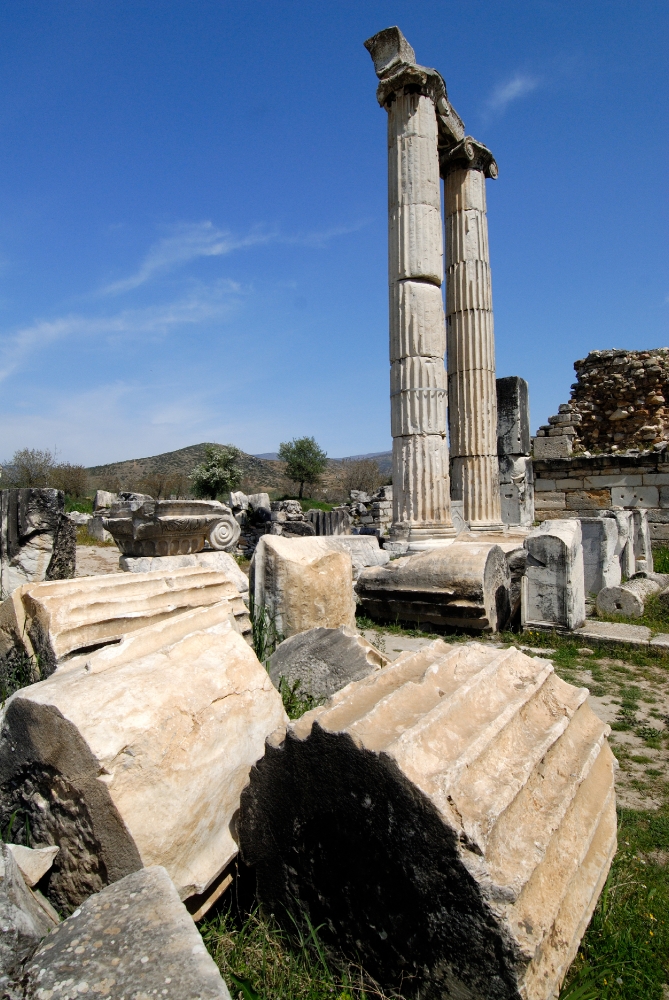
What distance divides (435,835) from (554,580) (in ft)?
16.9

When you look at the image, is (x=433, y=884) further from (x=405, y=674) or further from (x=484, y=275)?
(x=484, y=275)

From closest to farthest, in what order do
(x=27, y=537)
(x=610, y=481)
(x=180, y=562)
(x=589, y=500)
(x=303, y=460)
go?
1. (x=27, y=537)
2. (x=180, y=562)
3. (x=610, y=481)
4. (x=589, y=500)
5. (x=303, y=460)

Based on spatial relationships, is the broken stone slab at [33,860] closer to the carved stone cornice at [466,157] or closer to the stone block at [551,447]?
the carved stone cornice at [466,157]

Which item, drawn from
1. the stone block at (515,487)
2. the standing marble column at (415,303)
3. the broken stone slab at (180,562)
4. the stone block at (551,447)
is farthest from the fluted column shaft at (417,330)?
the stone block at (551,447)

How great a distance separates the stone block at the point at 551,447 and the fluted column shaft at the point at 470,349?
16.8 ft

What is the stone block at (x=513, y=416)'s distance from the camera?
41.5 feet

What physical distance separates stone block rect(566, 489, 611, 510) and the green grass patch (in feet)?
38.8

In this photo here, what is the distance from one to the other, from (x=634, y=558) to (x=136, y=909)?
1042 cm

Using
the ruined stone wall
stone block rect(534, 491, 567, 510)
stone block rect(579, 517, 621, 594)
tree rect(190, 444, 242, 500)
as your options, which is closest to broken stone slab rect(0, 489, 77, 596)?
stone block rect(579, 517, 621, 594)

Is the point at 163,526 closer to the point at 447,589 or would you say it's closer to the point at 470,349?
the point at 447,589

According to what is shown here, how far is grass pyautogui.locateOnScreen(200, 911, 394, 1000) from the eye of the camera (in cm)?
167

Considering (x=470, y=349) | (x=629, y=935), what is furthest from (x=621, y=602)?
(x=629, y=935)

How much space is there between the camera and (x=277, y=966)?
176cm

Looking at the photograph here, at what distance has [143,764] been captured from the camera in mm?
1879
